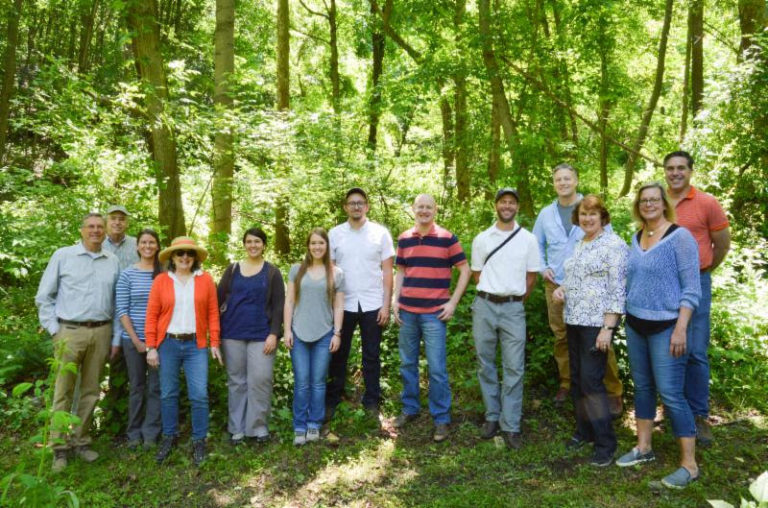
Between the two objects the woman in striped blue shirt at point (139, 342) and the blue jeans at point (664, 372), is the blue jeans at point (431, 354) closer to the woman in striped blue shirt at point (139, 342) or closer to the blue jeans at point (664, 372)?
the blue jeans at point (664, 372)

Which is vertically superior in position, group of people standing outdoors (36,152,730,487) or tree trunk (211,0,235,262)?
tree trunk (211,0,235,262)

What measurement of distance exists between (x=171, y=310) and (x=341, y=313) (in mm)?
1556

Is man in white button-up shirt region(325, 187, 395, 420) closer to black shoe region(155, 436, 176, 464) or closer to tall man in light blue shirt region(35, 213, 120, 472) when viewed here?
black shoe region(155, 436, 176, 464)

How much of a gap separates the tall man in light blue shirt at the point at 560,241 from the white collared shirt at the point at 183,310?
3.26 meters

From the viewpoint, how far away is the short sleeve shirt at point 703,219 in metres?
4.34

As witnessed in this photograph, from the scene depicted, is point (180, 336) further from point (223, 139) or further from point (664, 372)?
point (223, 139)

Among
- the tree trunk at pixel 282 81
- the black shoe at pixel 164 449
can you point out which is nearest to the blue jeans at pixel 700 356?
the black shoe at pixel 164 449

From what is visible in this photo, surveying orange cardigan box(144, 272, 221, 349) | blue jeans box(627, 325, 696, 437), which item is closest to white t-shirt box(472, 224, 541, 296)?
blue jeans box(627, 325, 696, 437)

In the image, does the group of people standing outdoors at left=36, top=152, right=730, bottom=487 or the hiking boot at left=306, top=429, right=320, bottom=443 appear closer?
the group of people standing outdoors at left=36, top=152, right=730, bottom=487

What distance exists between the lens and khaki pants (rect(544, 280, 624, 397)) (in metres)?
5.08

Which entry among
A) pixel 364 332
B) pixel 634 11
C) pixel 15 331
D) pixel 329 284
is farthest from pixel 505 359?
pixel 634 11

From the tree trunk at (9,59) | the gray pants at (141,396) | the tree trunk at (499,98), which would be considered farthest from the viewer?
the tree trunk at (9,59)

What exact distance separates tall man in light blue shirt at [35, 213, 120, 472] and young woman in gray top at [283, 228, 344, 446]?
169 cm

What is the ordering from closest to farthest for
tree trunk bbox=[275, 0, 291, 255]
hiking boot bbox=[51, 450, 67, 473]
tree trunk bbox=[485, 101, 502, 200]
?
hiking boot bbox=[51, 450, 67, 473] < tree trunk bbox=[485, 101, 502, 200] < tree trunk bbox=[275, 0, 291, 255]
